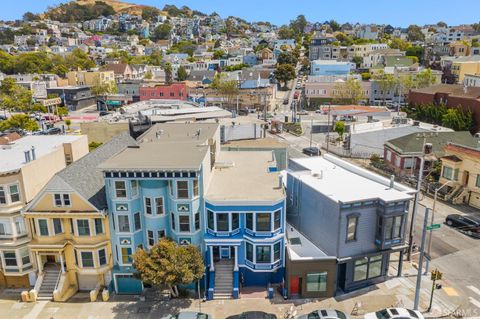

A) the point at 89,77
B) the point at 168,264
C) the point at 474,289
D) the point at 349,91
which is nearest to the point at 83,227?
the point at 168,264

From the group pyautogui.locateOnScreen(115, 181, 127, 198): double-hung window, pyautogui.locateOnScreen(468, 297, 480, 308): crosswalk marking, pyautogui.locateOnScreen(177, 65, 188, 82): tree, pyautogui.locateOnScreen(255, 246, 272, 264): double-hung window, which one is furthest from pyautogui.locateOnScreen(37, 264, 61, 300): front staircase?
pyautogui.locateOnScreen(177, 65, 188, 82): tree

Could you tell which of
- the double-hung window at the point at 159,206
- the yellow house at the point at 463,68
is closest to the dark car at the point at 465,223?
the double-hung window at the point at 159,206

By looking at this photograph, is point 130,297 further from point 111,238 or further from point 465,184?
point 465,184

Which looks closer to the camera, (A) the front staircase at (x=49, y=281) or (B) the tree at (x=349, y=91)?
(A) the front staircase at (x=49, y=281)

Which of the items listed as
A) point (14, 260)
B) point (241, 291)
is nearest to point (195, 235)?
point (241, 291)

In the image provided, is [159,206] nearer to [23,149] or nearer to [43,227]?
[43,227]

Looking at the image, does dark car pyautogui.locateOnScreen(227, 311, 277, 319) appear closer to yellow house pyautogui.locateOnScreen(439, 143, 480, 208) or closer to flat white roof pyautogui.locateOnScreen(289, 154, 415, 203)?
flat white roof pyautogui.locateOnScreen(289, 154, 415, 203)

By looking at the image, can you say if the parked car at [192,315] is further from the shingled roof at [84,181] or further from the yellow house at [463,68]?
the yellow house at [463,68]
